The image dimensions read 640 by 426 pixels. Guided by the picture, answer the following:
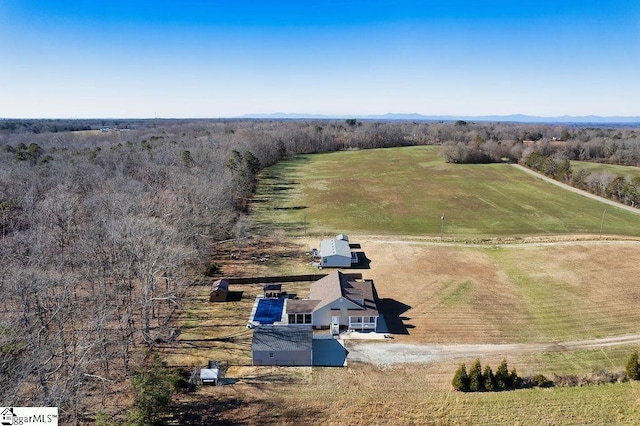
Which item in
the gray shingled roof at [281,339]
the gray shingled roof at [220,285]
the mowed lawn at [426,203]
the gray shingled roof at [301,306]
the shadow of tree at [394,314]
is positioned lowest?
the shadow of tree at [394,314]

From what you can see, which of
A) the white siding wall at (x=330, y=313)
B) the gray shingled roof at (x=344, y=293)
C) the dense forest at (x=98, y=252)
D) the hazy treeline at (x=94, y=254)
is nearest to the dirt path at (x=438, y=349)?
the white siding wall at (x=330, y=313)

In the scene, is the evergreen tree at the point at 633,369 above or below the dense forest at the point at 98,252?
below

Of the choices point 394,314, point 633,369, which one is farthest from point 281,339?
point 633,369

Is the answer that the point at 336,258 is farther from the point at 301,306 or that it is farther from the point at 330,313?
the point at 330,313

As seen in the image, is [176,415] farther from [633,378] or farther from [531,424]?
[633,378]

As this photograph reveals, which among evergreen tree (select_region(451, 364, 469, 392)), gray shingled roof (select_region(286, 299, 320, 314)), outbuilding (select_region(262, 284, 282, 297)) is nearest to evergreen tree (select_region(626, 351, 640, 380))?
evergreen tree (select_region(451, 364, 469, 392))

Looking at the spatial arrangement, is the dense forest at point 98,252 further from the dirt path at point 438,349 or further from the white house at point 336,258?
the dirt path at point 438,349

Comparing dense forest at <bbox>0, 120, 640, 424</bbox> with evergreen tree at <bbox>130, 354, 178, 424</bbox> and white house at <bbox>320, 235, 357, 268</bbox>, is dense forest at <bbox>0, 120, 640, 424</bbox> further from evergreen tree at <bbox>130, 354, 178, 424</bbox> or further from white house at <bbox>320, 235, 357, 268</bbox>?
white house at <bbox>320, 235, 357, 268</bbox>
